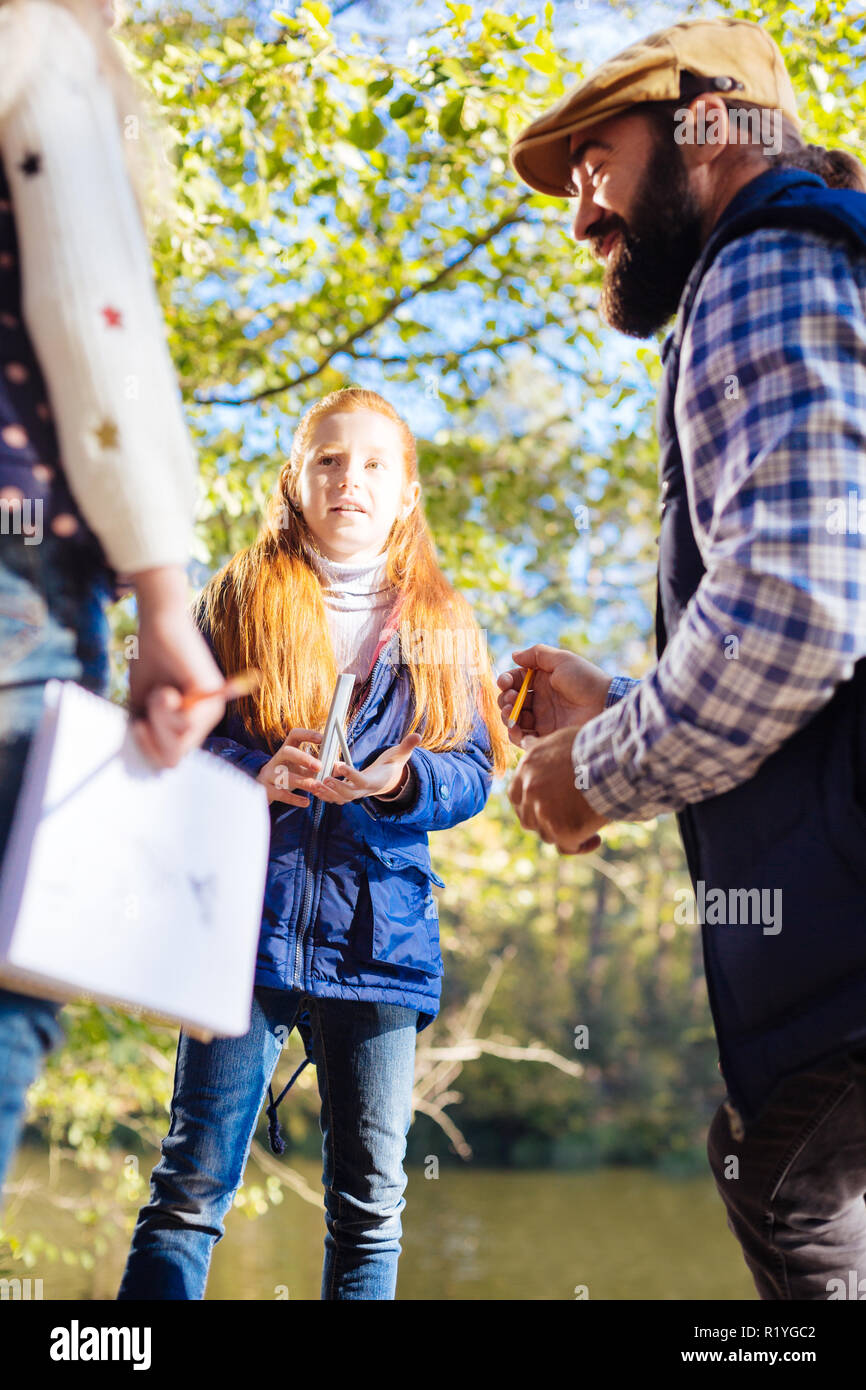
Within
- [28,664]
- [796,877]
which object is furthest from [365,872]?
[28,664]

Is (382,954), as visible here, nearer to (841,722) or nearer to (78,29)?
(841,722)

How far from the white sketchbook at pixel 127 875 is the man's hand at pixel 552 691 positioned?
770 millimetres

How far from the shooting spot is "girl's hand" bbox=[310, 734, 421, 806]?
1996 mm

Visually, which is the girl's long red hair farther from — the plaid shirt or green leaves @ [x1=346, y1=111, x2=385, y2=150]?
green leaves @ [x1=346, y1=111, x2=385, y2=150]

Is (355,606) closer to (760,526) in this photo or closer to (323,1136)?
(323,1136)

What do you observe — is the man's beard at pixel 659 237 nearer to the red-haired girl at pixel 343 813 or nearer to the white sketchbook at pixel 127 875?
the red-haired girl at pixel 343 813

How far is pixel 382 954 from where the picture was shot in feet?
6.76

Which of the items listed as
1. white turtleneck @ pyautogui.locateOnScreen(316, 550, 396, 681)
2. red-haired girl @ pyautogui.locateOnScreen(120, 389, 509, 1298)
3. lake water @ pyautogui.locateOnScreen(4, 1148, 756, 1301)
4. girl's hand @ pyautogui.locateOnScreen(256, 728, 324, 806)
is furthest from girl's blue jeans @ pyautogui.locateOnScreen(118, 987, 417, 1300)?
lake water @ pyautogui.locateOnScreen(4, 1148, 756, 1301)

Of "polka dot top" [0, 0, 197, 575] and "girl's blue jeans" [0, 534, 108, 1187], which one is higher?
"polka dot top" [0, 0, 197, 575]

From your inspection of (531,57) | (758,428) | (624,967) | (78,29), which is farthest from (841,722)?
(624,967)

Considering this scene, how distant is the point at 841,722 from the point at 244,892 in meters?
0.72

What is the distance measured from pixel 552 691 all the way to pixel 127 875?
104cm

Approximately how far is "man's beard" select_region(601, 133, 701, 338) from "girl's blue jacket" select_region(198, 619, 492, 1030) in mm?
768

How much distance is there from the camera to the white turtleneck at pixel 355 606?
229 cm
